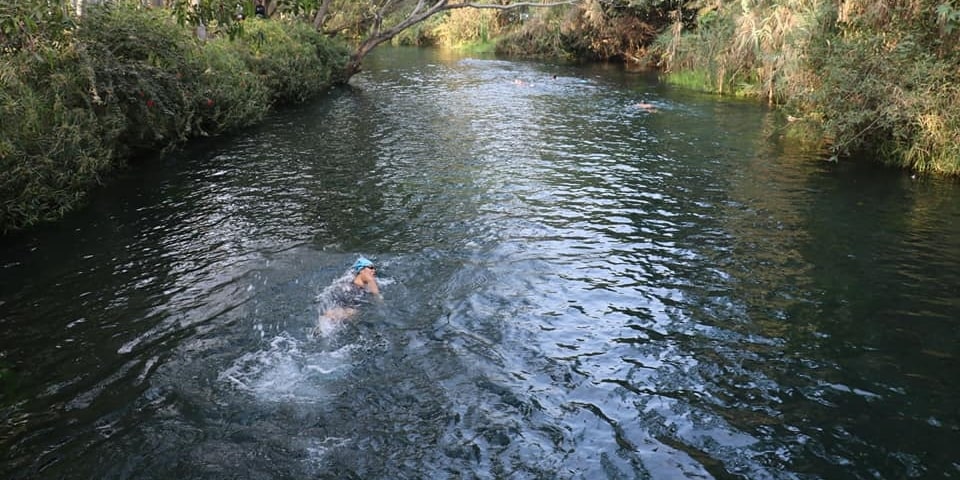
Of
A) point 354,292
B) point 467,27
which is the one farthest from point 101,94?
point 467,27

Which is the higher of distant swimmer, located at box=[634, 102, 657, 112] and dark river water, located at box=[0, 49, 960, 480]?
distant swimmer, located at box=[634, 102, 657, 112]

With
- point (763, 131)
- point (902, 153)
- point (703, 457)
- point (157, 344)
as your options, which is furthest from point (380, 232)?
point (763, 131)

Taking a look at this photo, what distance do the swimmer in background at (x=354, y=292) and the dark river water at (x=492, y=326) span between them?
0.18 m

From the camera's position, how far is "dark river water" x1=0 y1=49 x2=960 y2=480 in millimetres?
6051

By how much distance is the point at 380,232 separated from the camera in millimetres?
11672

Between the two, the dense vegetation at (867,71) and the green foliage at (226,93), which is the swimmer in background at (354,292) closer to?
the green foliage at (226,93)

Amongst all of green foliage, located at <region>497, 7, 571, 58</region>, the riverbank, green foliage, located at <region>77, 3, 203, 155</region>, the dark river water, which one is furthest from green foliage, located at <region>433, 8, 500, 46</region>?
the dark river water

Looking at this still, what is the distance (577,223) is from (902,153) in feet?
26.8

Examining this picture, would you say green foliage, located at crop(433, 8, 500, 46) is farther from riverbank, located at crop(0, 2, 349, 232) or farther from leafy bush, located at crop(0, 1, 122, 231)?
leafy bush, located at crop(0, 1, 122, 231)

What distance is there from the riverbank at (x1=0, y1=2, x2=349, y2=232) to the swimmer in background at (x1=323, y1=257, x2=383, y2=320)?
329 cm

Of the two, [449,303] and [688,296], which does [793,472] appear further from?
[449,303]

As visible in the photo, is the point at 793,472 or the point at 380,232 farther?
the point at 380,232

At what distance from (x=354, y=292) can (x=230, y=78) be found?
40.4ft

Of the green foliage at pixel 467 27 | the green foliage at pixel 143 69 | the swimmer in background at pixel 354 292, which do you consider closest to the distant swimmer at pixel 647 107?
the green foliage at pixel 143 69
